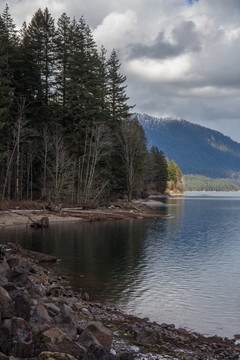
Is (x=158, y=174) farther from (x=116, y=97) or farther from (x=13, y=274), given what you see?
(x=13, y=274)

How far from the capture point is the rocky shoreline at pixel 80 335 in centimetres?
576

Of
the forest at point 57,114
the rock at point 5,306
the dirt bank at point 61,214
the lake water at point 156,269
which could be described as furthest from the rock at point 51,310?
the forest at point 57,114

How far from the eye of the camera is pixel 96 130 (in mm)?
47375

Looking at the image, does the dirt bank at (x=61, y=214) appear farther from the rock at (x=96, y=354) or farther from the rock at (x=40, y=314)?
the rock at (x=96, y=354)

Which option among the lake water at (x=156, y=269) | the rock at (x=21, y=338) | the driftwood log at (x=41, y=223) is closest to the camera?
the rock at (x=21, y=338)

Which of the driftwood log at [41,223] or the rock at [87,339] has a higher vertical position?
the rock at [87,339]

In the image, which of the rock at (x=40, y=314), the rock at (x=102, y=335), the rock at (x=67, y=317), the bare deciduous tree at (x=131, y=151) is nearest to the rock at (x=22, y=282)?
the rock at (x=40, y=314)

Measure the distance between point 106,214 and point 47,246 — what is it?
19561 millimetres

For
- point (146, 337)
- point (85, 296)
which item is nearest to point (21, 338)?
point (146, 337)

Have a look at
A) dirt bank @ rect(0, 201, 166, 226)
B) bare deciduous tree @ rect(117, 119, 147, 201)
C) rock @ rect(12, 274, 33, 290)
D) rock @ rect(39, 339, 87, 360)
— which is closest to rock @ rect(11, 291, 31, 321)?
rock @ rect(39, 339, 87, 360)

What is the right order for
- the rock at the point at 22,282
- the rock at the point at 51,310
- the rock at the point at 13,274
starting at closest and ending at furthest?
the rock at the point at 51,310 < the rock at the point at 22,282 < the rock at the point at 13,274

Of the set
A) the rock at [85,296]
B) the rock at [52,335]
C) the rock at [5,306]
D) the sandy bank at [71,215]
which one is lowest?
the rock at [85,296]

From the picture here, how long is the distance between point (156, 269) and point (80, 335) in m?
11.5

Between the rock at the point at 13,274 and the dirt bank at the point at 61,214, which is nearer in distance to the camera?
the rock at the point at 13,274
